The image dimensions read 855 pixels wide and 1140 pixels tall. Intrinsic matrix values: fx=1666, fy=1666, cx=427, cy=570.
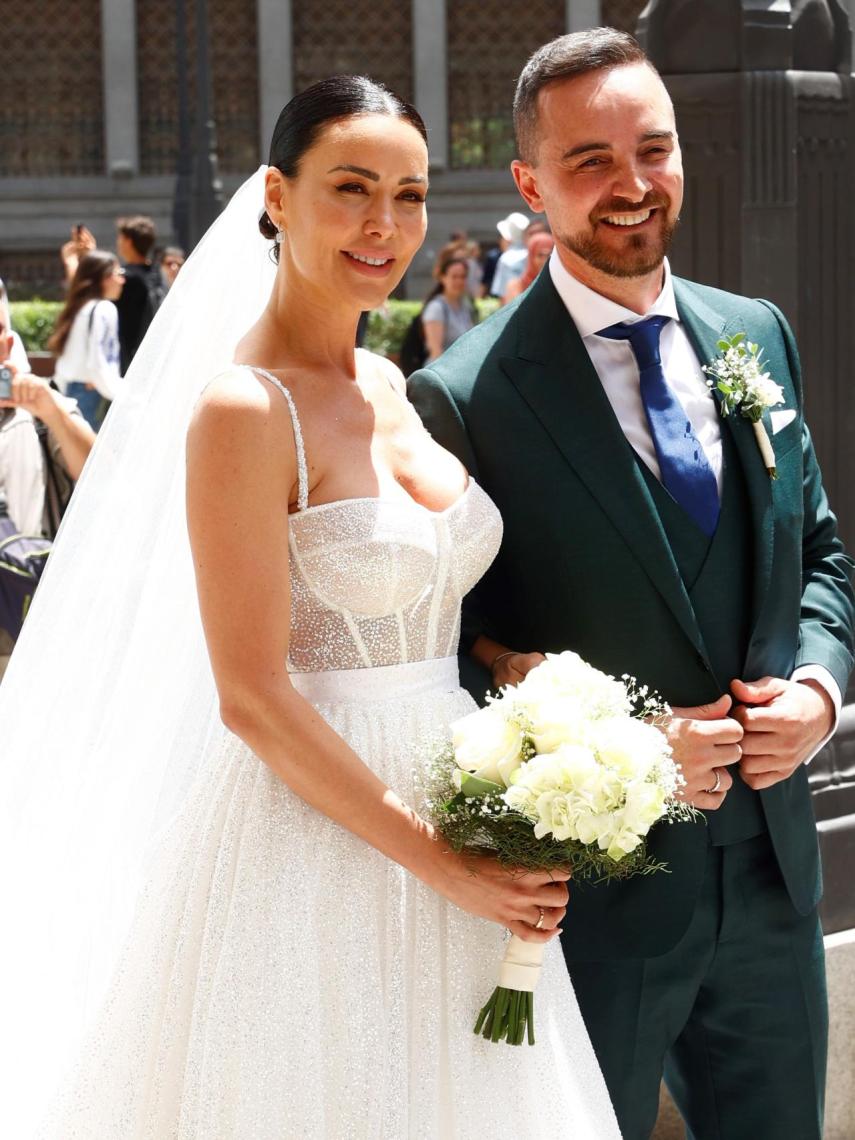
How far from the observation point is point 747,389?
9.40 feet

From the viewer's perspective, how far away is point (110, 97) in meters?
32.0

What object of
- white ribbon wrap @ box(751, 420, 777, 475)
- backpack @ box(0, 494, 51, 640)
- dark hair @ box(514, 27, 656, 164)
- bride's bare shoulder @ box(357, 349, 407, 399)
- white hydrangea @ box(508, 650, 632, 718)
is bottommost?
backpack @ box(0, 494, 51, 640)

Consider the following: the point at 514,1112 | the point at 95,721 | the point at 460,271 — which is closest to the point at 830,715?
the point at 514,1112

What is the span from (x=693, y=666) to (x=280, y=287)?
93 centimetres

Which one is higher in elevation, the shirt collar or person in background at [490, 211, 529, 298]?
the shirt collar

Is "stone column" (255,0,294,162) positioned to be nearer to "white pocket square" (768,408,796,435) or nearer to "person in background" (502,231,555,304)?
"person in background" (502,231,555,304)

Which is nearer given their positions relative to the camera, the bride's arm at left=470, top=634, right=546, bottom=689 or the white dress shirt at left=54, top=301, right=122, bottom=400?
the bride's arm at left=470, top=634, right=546, bottom=689

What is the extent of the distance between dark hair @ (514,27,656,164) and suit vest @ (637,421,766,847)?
0.64m

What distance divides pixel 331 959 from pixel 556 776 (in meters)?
0.50

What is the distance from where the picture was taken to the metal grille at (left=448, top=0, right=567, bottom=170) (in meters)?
32.3

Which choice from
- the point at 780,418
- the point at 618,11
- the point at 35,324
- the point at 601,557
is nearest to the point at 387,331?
the point at 35,324

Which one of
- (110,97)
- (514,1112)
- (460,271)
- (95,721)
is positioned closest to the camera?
(514,1112)

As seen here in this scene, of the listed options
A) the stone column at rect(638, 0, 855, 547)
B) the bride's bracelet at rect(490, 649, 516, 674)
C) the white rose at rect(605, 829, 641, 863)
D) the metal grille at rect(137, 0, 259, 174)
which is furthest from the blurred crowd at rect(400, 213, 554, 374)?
the metal grille at rect(137, 0, 259, 174)

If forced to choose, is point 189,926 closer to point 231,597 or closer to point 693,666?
point 231,597
